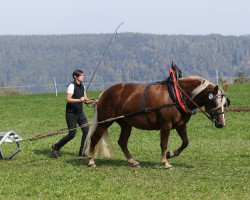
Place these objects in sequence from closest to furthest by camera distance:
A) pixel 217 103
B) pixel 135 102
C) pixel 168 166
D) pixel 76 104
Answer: pixel 217 103, pixel 168 166, pixel 135 102, pixel 76 104

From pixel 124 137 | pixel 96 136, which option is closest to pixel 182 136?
pixel 124 137

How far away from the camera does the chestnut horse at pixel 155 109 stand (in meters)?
10.5

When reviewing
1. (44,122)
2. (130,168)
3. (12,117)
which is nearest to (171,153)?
(130,168)

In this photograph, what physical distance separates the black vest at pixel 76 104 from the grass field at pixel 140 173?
1.03 meters

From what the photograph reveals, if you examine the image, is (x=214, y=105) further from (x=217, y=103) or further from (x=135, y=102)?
(x=135, y=102)

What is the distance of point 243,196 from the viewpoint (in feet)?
27.5

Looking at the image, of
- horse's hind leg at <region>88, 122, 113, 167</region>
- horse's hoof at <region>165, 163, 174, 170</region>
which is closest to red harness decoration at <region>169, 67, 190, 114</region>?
horse's hoof at <region>165, 163, 174, 170</region>

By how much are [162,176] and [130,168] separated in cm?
117

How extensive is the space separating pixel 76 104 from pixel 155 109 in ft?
8.06

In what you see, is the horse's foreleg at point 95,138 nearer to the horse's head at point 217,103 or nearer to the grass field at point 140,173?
the grass field at point 140,173

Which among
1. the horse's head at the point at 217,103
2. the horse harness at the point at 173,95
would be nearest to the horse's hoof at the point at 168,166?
the horse harness at the point at 173,95

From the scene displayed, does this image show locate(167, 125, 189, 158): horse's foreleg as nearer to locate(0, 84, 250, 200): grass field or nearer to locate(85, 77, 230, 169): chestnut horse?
locate(85, 77, 230, 169): chestnut horse

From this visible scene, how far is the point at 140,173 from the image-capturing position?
10438 mm

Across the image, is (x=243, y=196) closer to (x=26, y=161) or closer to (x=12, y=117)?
(x=26, y=161)
